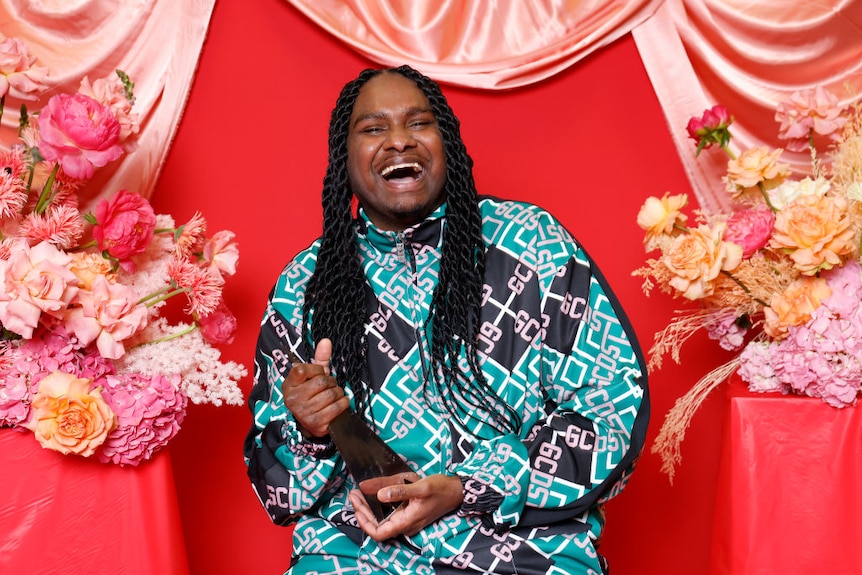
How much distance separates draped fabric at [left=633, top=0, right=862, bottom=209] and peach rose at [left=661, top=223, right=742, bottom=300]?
79cm

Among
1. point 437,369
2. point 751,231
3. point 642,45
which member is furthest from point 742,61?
point 437,369

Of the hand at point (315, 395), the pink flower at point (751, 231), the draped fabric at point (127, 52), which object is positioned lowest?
the hand at point (315, 395)

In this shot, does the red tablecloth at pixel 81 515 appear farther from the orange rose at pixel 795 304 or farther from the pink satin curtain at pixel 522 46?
the orange rose at pixel 795 304

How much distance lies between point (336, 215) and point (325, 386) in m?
0.52

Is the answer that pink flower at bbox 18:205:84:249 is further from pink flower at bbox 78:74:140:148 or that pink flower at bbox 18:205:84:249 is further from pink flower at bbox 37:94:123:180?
pink flower at bbox 78:74:140:148

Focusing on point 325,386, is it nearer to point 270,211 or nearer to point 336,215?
point 336,215

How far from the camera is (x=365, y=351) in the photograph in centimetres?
217

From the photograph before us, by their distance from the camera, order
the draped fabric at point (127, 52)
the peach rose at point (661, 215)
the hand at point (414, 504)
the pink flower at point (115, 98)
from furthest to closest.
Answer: the draped fabric at point (127, 52) < the peach rose at point (661, 215) < the pink flower at point (115, 98) < the hand at point (414, 504)

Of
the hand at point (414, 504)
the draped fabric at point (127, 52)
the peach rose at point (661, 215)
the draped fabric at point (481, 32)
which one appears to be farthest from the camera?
the draped fabric at point (481, 32)

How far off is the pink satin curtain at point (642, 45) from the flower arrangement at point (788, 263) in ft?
1.65

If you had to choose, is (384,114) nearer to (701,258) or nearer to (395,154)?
(395,154)

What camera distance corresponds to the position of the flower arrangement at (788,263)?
2.02 metres

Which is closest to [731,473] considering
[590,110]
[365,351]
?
[365,351]

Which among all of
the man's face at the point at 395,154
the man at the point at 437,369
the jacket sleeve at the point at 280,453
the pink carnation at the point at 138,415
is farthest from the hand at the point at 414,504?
the man's face at the point at 395,154
